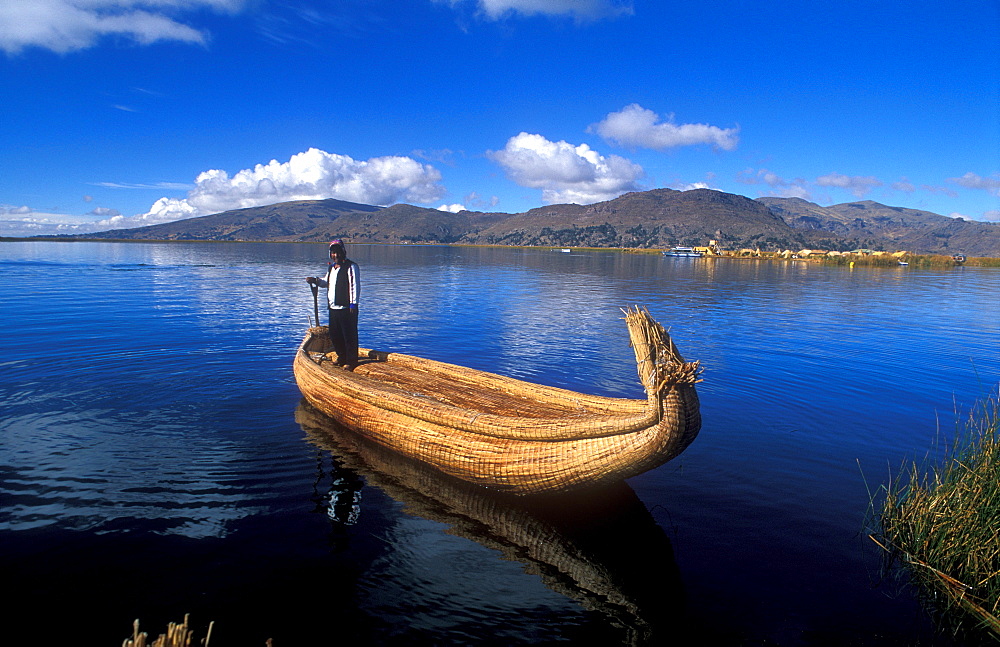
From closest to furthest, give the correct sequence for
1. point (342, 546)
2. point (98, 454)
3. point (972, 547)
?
point (972, 547), point (342, 546), point (98, 454)

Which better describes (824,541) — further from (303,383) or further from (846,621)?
(303,383)

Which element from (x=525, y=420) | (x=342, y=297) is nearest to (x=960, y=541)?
(x=525, y=420)

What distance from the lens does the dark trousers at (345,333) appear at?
1102cm

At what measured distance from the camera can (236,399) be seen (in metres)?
11.4

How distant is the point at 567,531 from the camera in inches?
259

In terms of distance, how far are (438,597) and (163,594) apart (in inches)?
103

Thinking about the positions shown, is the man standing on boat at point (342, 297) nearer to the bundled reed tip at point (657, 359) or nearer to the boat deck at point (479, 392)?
the boat deck at point (479, 392)

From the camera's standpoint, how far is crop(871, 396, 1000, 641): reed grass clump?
16.4 ft

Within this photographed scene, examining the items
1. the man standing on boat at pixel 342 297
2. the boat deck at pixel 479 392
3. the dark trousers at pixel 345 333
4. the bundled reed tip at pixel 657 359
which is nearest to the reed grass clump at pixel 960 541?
the bundled reed tip at pixel 657 359

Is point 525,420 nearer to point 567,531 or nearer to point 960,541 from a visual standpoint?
point 567,531

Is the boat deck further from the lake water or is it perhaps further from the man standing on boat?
the lake water

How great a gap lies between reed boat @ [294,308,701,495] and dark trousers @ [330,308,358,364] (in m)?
0.56

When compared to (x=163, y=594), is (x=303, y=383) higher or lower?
higher

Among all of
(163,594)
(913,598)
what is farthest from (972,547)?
(163,594)
